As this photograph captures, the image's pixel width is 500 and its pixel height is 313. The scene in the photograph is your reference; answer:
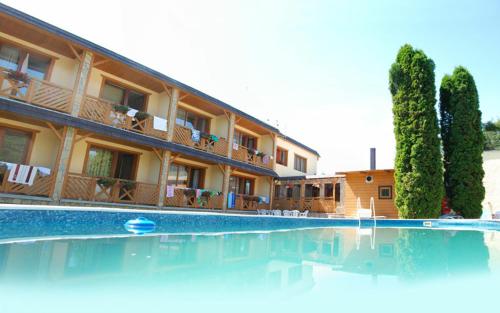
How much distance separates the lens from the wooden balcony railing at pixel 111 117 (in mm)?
10002

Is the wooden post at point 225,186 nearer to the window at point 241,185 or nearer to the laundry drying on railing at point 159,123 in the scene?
the window at point 241,185

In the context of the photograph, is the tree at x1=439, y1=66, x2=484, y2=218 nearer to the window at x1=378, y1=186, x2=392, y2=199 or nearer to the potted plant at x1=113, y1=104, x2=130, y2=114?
the window at x1=378, y1=186, x2=392, y2=199

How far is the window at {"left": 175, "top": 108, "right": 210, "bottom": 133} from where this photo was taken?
14.4m

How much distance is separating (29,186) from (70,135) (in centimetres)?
196

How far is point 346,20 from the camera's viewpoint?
11.6m

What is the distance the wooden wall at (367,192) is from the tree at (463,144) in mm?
2989

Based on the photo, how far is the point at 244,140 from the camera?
738 inches

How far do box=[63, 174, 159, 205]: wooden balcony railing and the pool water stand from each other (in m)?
6.13

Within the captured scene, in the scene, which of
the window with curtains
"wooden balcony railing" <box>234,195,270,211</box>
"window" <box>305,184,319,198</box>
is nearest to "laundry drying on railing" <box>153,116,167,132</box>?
the window with curtains

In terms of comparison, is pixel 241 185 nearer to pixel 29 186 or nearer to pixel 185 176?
pixel 185 176

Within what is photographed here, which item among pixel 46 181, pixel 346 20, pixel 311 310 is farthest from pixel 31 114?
pixel 346 20

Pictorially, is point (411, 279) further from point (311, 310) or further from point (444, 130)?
point (444, 130)

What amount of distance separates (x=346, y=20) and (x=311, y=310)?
1228 centimetres

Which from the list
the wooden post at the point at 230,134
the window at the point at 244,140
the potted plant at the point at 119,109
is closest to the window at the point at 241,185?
the window at the point at 244,140
